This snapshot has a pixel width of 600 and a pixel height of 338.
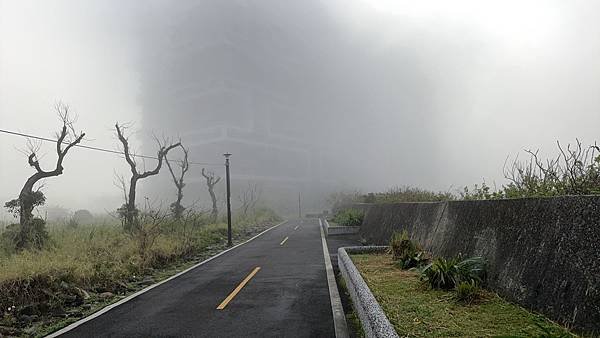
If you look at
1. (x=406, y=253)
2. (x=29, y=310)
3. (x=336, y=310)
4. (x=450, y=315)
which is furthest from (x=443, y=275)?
(x=29, y=310)

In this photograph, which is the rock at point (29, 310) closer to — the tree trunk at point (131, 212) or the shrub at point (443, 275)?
Answer: the shrub at point (443, 275)

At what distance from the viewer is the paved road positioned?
20.3 ft

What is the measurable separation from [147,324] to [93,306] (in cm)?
254

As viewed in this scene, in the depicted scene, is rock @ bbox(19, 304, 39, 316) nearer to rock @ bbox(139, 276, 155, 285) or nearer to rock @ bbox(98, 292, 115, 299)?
rock @ bbox(98, 292, 115, 299)

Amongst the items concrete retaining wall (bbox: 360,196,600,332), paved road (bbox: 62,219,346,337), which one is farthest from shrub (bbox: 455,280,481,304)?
paved road (bbox: 62,219,346,337)

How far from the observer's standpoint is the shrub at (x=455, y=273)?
5.81m

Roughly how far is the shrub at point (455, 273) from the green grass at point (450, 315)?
0.55 feet

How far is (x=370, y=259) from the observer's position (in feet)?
33.7

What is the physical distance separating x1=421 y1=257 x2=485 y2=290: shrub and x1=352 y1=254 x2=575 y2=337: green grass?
169mm

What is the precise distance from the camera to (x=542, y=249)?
4.49 m

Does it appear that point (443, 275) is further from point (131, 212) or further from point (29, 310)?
point (131, 212)

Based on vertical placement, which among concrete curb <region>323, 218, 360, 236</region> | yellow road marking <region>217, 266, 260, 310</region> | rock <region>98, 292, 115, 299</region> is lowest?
rock <region>98, 292, 115, 299</region>

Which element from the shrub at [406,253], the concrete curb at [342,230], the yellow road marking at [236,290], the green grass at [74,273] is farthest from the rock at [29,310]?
the concrete curb at [342,230]

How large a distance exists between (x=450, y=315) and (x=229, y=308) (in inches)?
166
